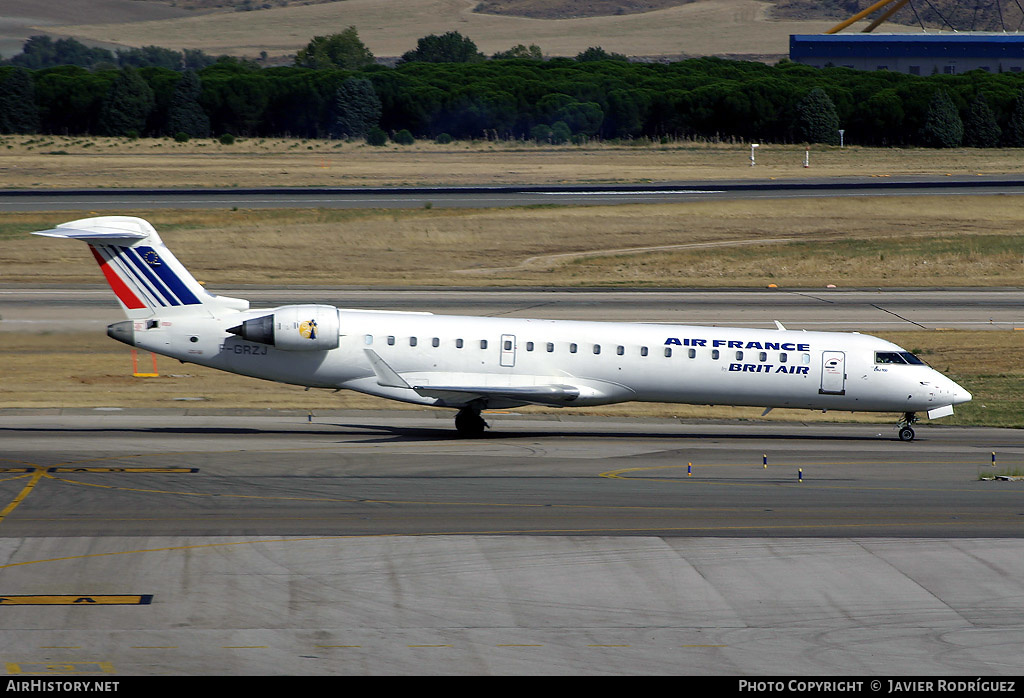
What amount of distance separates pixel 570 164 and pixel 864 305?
49.0m

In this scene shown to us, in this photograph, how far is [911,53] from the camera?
186 meters

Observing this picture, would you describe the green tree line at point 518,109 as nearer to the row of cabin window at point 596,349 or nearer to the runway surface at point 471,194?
the runway surface at point 471,194

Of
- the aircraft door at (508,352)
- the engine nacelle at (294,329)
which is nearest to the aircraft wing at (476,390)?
the aircraft door at (508,352)

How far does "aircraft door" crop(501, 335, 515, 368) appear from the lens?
104 ft

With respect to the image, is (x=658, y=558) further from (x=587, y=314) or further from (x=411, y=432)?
(x=587, y=314)

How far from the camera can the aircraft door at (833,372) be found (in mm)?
32500

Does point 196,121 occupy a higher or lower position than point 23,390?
higher

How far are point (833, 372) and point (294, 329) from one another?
14.8m

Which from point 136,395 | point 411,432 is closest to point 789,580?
point 411,432

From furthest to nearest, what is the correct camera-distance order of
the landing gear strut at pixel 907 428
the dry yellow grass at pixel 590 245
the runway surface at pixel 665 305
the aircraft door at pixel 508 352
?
the dry yellow grass at pixel 590 245, the runway surface at pixel 665 305, the landing gear strut at pixel 907 428, the aircraft door at pixel 508 352

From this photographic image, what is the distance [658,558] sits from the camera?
69.4ft

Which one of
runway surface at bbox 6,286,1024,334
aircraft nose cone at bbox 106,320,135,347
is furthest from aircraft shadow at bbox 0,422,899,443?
runway surface at bbox 6,286,1024,334

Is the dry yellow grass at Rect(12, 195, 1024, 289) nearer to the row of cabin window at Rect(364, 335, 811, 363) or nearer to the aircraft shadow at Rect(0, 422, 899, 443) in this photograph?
the aircraft shadow at Rect(0, 422, 899, 443)

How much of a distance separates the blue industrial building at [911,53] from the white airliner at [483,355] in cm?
16432
